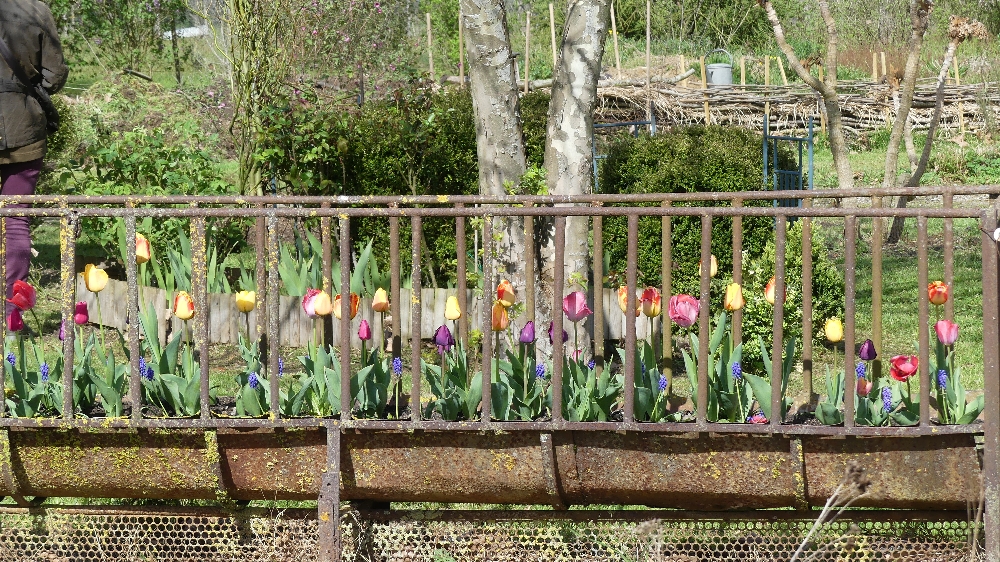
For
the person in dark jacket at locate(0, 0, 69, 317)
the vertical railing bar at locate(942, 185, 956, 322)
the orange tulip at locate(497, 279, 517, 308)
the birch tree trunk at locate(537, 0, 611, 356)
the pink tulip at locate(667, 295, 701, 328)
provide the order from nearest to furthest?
the vertical railing bar at locate(942, 185, 956, 322) < the pink tulip at locate(667, 295, 701, 328) < the orange tulip at locate(497, 279, 517, 308) < the person in dark jacket at locate(0, 0, 69, 317) < the birch tree trunk at locate(537, 0, 611, 356)

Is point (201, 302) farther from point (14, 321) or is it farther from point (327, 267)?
point (14, 321)

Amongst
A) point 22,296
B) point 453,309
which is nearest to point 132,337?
point 22,296

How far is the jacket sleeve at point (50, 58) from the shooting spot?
514 cm

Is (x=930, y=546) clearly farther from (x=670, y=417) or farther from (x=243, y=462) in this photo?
(x=243, y=462)

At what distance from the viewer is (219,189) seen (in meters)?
7.57

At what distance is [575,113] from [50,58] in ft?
8.28

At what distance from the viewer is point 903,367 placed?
2855 mm

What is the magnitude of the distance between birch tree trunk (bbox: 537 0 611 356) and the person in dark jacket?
226cm

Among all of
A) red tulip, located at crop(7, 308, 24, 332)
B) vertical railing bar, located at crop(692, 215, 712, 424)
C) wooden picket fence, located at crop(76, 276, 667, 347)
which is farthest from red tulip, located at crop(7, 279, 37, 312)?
wooden picket fence, located at crop(76, 276, 667, 347)

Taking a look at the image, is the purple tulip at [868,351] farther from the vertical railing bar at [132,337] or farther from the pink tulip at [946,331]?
the vertical railing bar at [132,337]

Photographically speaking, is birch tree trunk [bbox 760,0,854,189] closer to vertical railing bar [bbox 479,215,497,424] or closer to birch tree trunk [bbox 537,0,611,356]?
birch tree trunk [bbox 537,0,611,356]

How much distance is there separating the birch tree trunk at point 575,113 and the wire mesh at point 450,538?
1896 millimetres

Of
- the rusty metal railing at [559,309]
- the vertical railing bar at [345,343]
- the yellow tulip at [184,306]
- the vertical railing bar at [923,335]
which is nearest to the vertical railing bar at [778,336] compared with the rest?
the rusty metal railing at [559,309]

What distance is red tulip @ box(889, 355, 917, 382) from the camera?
2.86m
